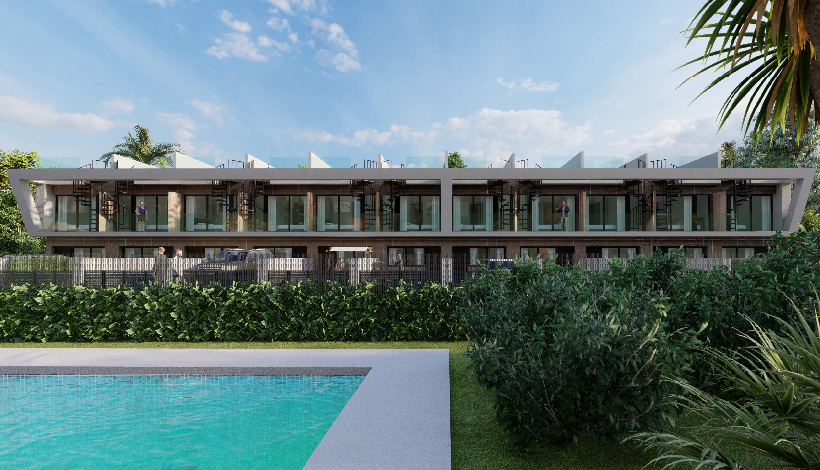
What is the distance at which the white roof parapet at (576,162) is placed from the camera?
90.3 feet

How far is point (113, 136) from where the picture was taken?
48250mm

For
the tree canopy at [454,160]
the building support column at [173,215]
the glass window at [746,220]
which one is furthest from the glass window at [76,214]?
the glass window at [746,220]

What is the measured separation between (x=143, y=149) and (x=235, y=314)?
43602 millimetres

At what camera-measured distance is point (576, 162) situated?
28125mm

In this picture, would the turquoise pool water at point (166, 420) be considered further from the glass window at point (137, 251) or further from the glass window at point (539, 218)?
the glass window at point (137, 251)

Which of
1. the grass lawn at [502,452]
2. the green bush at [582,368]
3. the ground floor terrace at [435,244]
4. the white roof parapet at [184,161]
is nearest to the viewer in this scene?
the green bush at [582,368]

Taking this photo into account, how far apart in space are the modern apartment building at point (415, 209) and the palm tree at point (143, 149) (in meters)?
19.8

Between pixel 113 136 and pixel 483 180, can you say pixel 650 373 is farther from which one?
pixel 113 136

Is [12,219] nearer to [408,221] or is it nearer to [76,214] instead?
[76,214]

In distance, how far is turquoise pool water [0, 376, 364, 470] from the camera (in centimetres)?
538

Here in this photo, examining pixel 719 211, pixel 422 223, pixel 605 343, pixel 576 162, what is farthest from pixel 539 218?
pixel 605 343

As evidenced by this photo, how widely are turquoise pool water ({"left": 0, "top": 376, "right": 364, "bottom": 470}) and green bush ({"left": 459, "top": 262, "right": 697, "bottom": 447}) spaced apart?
2.49m

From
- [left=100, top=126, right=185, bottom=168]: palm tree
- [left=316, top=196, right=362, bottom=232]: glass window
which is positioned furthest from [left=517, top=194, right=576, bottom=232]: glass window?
[left=100, top=126, right=185, bottom=168]: palm tree


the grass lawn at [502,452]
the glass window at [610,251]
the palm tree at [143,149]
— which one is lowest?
the grass lawn at [502,452]
